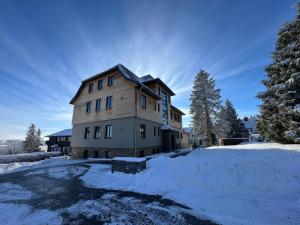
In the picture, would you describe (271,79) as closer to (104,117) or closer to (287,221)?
(287,221)

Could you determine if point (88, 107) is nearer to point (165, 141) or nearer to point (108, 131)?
point (108, 131)

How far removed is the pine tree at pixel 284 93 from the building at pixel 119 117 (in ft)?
37.1

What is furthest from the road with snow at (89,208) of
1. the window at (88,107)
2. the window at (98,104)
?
the window at (88,107)

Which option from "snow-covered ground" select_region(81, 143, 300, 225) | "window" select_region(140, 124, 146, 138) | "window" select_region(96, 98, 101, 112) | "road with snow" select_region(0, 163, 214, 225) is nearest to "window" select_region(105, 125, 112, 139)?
"window" select_region(96, 98, 101, 112)

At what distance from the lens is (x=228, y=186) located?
6.39 m

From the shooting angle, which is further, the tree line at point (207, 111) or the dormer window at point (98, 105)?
the tree line at point (207, 111)

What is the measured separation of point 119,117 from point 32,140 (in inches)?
1552

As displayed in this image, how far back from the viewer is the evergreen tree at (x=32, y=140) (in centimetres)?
4197

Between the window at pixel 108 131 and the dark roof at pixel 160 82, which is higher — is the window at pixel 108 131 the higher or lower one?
the lower one

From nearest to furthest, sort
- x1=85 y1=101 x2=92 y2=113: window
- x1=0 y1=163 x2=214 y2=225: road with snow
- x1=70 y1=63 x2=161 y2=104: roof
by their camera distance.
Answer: x1=0 y1=163 x2=214 y2=225: road with snow
x1=70 y1=63 x2=161 y2=104: roof
x1=85 y1=101 x2=92 y2=113: window

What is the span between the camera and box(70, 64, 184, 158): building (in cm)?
1645

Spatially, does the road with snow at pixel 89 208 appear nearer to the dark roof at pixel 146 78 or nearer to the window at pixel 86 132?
the window at pixel 86 132

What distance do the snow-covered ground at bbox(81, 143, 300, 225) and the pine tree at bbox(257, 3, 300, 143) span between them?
558 cm

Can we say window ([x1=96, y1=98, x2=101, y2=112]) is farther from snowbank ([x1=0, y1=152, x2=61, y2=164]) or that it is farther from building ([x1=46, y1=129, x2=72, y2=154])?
building ([x1=46, y1=129, x2=72, y2=154])
